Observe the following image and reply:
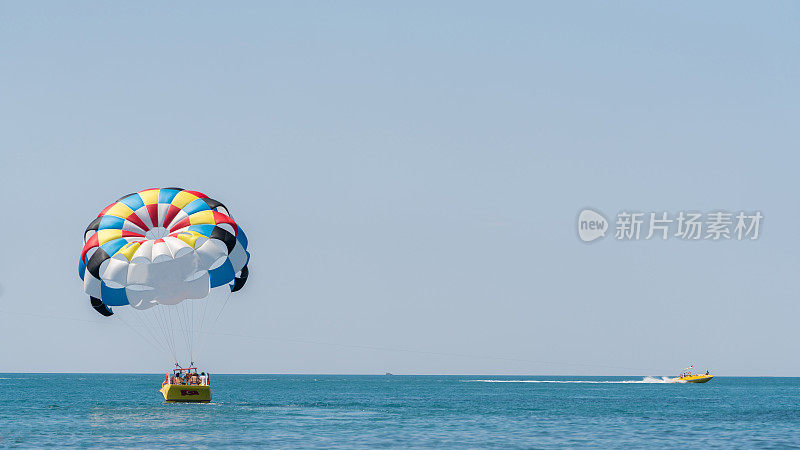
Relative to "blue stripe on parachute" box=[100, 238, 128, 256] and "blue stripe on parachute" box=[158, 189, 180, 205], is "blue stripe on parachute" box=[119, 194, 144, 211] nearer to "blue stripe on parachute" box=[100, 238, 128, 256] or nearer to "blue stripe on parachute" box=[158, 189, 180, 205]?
"blue stripe on parachute" box=[158, 189, 180, 205]

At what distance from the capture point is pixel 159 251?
41812mm

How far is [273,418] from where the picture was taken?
5344 centimetres

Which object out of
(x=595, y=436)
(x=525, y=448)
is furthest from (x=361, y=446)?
(x=595, y=436)

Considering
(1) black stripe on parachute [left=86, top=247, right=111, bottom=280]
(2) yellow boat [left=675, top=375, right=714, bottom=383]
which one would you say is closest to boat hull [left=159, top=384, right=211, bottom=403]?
(1) black stripe on parachute [left=86, top=247, right=111, bottom=280]

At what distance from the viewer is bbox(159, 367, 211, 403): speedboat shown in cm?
5569

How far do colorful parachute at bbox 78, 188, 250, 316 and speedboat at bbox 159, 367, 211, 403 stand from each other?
11.1 metres

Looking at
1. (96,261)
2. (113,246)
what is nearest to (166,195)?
(113,246)

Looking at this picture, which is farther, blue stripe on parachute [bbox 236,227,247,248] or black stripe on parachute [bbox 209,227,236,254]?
blue stripe on parachute [bbox 236,227,247,248]

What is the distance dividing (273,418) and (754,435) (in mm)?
25589

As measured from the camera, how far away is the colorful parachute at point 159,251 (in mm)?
42625

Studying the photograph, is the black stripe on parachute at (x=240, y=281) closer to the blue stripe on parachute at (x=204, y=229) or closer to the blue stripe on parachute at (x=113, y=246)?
the blue stripe on parachute at (x=204, y=229)

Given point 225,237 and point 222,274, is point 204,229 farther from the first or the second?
point 222,274

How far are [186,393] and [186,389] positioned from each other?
492 millimetres

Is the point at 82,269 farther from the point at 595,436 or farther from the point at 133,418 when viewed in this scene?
the point at 595,436
